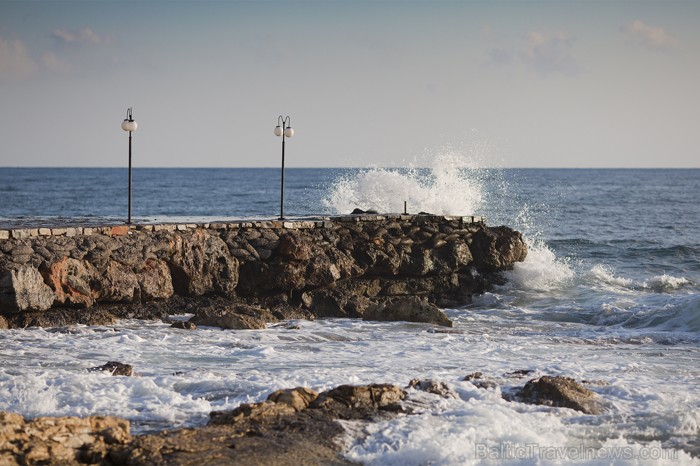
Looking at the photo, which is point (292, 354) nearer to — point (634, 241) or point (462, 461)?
point (462, 461)

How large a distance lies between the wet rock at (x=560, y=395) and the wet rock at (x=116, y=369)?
3.88 metres

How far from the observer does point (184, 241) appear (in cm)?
1430

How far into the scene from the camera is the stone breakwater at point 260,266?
12.5 meters

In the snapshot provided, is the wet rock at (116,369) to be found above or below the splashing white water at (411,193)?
below

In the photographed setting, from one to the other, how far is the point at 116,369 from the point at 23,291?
11.1 feet

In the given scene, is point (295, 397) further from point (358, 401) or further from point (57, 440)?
point (57, 440)

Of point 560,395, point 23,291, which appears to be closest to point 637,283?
point 560,395

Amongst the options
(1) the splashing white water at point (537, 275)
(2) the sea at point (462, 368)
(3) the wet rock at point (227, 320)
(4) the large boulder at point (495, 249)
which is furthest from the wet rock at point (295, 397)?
(1) the splashing white water at point (537, 275)

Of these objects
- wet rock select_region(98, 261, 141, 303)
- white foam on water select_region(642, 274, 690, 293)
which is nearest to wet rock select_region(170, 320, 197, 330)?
A: wet rock select_region(98, 261, 141, 303)

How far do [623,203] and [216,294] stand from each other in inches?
1488

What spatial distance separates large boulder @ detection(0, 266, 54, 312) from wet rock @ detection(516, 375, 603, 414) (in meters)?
6.77

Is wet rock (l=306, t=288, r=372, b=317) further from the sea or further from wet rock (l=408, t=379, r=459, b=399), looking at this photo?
wet rock (l=408, t=379, r=459, b=399)

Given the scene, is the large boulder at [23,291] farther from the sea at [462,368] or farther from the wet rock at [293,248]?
the wet rock at [293,248]

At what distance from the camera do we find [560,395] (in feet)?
27.5
